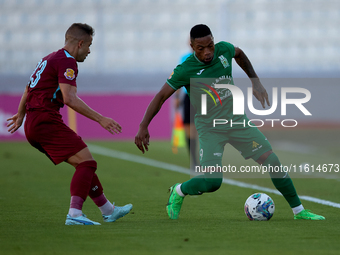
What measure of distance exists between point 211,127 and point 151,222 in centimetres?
111

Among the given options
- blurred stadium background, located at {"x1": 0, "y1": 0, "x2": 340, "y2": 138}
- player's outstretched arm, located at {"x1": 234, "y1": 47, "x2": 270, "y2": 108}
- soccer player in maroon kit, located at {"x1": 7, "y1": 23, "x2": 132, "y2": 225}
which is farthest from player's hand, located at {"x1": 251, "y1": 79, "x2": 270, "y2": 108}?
blurred stadium background, located at {"x1": 0, "y1": 0, "x2": 340, "y2": 138}

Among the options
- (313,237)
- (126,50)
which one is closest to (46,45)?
(126,50)

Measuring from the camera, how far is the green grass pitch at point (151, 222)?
4.02 meters

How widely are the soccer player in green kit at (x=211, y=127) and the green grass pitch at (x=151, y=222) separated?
0.89ft

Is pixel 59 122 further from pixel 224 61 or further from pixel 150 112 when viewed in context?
pixel 224 61

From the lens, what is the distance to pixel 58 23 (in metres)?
23.7

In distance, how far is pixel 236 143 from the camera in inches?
221

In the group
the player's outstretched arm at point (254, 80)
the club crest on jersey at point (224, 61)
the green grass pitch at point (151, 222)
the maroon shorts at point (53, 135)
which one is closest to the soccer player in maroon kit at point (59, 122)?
the maroon shorts at point (53, 135)

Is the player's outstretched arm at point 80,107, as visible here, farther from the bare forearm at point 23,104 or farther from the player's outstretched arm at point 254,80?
the player's outstretched arm at point 254,80

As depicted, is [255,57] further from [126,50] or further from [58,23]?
[58,23]

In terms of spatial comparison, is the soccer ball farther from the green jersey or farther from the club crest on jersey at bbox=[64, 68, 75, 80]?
the club crest on jersey at bbox=[64, 68, 75, 80]

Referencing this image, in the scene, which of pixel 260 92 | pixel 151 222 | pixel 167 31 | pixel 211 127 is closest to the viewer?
pixel 151 222

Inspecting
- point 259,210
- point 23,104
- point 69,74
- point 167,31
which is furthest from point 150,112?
point 167,31

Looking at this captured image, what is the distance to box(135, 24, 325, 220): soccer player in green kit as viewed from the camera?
210 inches
